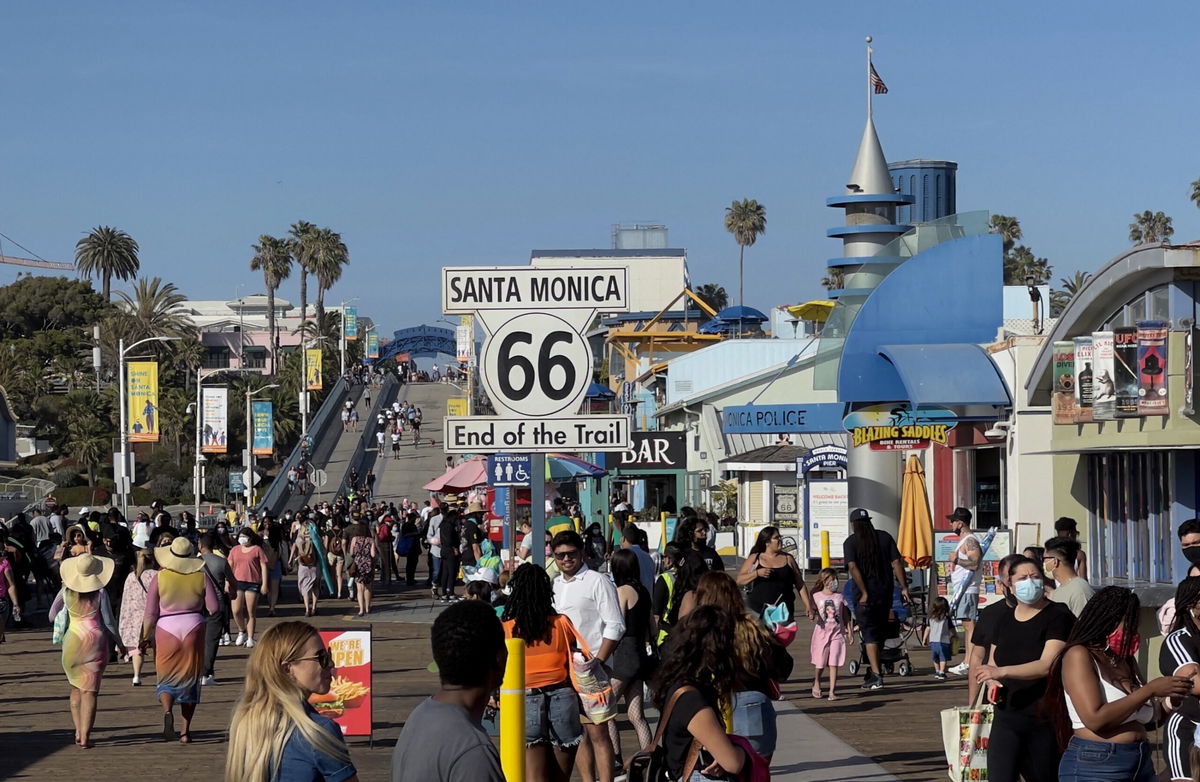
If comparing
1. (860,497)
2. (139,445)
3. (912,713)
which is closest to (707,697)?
(912,713)

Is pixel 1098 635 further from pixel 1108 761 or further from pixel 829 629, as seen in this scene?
pixel 829 629

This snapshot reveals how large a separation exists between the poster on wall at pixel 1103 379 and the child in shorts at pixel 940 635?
2522mm

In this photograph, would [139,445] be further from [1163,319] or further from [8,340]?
[1163,319]

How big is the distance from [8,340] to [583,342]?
11616 centimetres

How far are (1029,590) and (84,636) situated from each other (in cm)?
768

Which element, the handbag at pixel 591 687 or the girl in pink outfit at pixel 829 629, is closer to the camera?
the handbag at pixel 591 687

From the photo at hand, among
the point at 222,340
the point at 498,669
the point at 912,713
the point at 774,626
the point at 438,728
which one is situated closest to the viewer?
the point at 438,728

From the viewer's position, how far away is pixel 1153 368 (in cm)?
1561

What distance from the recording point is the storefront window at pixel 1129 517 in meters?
16.9

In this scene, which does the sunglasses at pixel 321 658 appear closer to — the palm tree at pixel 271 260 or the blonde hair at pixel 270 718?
the blonde hair at pixel 270 718

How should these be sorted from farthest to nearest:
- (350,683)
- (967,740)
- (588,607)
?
(350,683) < (588,607) < (967,740)

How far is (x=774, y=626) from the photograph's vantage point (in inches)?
510

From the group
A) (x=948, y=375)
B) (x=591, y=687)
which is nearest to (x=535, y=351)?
(x=591, y=687)

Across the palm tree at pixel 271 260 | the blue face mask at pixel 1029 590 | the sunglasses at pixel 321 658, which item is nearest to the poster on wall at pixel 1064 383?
the blue face mask at pixel 1029 590
